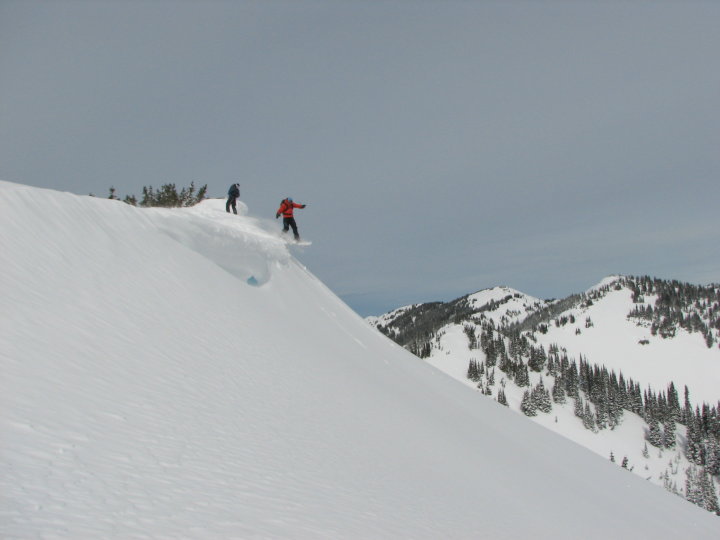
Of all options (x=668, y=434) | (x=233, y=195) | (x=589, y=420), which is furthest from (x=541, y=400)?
(x=233, y=195)

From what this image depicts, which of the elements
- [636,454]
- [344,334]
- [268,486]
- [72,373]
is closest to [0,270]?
[72,373]

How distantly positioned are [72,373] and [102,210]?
758cm

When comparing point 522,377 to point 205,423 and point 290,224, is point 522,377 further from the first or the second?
point 205,423

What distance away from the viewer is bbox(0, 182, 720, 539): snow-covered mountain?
11.6 feet

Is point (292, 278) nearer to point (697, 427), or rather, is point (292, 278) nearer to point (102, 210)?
point (102, 210)

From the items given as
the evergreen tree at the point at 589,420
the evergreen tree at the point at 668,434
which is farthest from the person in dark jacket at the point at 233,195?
the evergreen tree at the point at 668,434

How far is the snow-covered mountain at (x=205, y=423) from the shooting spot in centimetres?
355

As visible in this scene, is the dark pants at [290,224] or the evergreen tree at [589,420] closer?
the dark pants at [290,224]

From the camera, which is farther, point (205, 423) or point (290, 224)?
point (290, 224)

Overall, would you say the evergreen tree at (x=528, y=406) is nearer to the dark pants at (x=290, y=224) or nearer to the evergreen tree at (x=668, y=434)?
the evergreen tree at (x=668, y=434)

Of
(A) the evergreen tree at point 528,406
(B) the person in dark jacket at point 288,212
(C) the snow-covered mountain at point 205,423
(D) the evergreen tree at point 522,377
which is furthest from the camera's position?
(D) the evergreen tree at point 522,377

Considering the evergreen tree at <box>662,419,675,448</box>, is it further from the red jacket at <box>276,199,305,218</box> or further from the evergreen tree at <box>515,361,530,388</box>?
the red jacket at <box>276,199,305,218</box>

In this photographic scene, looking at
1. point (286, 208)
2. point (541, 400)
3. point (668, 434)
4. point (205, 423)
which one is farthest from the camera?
point (541, 400)

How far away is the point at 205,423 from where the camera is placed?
5.52m
